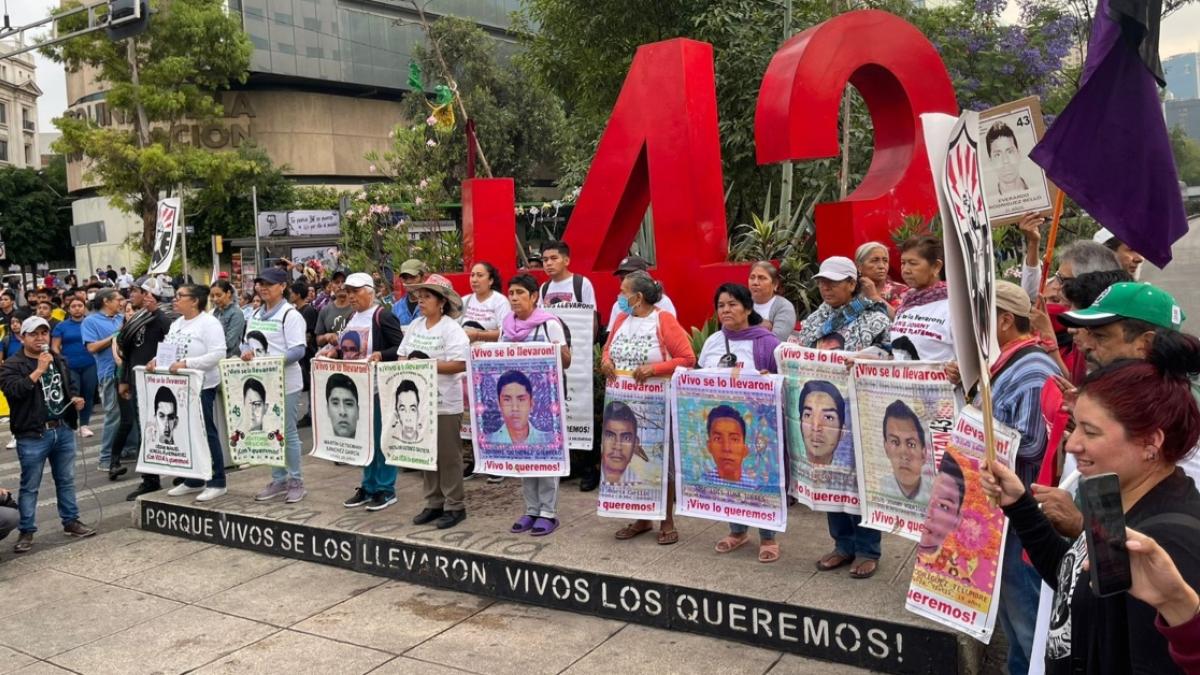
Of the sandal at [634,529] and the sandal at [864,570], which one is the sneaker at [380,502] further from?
the sandal at [864,570]

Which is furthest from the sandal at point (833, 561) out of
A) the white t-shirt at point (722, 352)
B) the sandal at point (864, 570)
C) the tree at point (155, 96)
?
the tree at point (155, 96)

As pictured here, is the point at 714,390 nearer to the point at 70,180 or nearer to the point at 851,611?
the point at 851,611

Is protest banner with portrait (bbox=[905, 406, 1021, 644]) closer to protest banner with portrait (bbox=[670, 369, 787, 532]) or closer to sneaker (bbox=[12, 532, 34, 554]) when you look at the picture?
protest banner with portrait (bbox=[670, 369, 787, 532])

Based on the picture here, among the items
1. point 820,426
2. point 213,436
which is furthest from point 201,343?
point 820,426

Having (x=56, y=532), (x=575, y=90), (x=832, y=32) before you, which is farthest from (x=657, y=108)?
(x=575, y=90)

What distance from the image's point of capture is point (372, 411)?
271 inches

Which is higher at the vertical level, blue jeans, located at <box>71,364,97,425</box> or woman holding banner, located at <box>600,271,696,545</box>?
woman holding banner, located at <box>600,271,696,545</box>

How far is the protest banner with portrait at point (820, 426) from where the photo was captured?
4.95 m

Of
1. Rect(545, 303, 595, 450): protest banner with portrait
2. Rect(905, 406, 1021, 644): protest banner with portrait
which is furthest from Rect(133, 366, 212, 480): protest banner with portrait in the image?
Rect(905, 406, 1021, 644): protest banner with portrait

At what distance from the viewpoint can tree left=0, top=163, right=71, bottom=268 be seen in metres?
53.5

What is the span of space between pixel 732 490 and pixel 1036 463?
2.03 metres

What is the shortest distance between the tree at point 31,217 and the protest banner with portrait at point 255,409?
53.1m

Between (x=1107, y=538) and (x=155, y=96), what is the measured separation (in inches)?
1298

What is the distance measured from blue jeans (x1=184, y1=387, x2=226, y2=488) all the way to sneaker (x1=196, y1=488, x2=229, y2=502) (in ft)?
0.14
